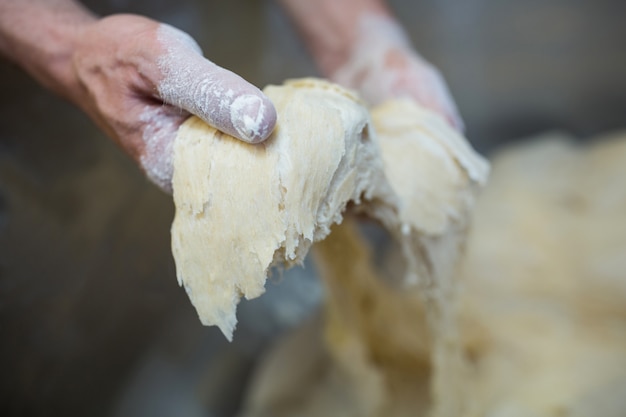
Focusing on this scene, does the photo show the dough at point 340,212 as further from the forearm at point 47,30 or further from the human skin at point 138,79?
the forearm at point 47,30

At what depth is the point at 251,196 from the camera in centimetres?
41

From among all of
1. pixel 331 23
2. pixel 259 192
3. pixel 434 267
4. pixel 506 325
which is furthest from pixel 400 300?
pixel 259 192

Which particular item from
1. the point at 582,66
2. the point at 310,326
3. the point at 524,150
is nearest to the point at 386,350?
the point at 310,326

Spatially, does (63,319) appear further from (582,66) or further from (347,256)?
(582,66)

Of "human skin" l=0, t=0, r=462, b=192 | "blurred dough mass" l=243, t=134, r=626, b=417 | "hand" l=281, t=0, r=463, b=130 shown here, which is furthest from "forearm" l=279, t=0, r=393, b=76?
"blurred dough mass" l=243, t=134, r=626, b=417

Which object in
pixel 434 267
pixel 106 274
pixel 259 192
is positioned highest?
pixel 259 192

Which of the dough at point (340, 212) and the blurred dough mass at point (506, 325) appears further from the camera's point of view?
the blurred dough mass at point (506, 325)

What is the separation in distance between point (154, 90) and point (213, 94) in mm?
77

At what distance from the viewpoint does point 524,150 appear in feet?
3.87

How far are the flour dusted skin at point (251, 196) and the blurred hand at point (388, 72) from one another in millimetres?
249

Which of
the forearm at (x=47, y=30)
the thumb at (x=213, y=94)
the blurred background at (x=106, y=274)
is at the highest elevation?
the thumb at (x=213, y=94)

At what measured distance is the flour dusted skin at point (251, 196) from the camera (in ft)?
1.33

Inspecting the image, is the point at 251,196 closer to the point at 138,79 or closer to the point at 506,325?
the point at 138,79

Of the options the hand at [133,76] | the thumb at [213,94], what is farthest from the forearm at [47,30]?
the thumb at [213,94]
